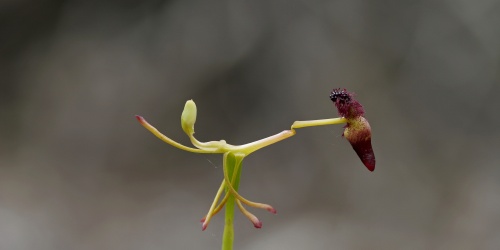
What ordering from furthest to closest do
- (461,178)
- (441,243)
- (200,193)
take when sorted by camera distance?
(200,193) → (461,178) → (441,243)

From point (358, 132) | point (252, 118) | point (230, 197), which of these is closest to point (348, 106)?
point (358, 132)

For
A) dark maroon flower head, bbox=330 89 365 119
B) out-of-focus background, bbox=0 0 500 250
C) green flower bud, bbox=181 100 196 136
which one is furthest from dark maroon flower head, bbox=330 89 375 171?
out-of-focus background, bbox=0 0 500 250

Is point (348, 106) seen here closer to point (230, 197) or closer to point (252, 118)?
point (230, 197)

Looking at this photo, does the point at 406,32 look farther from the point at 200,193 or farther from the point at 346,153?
the point at 200,193

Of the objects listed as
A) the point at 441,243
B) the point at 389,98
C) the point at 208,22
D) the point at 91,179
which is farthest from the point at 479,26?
the point at 91,179

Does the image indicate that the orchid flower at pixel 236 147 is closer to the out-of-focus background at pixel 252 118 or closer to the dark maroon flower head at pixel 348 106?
the dark maroon flower head at pixel 348 106

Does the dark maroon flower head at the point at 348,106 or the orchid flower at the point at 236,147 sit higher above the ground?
the dark maroon flower head at the point at 348,106

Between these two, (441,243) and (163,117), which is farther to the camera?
(163,117)

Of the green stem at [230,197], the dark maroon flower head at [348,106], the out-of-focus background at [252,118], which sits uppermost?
the out-of-focus background at [252,118]

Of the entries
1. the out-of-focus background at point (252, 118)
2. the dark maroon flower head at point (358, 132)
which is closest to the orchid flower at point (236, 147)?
the dark maroon flower head at point (358, 132)
